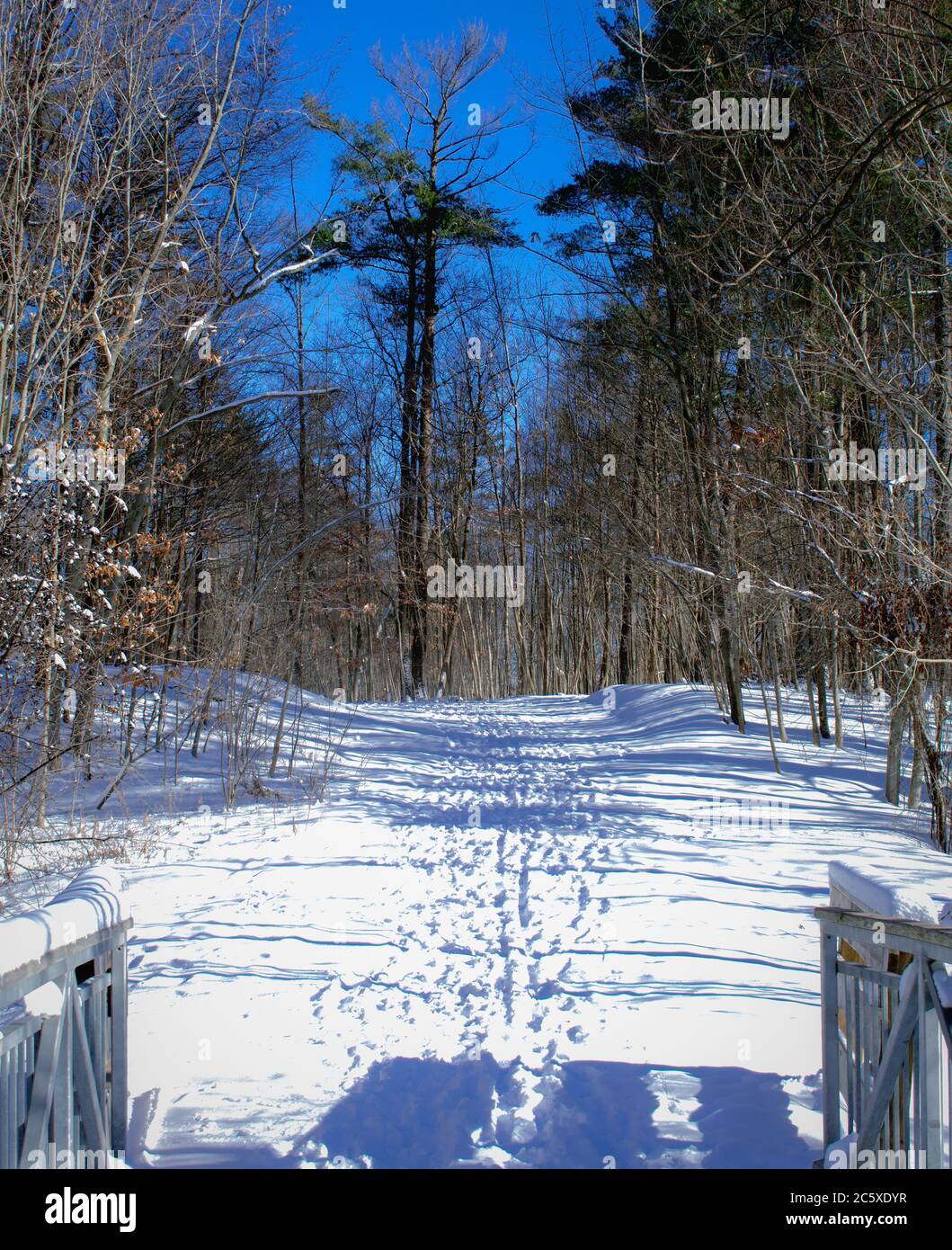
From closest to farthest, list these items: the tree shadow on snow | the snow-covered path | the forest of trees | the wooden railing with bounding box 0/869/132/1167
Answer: the wooden railing with bounding box 0/869/132/1167, the tree shadow on snow, the snow-covered path, the forest of trees

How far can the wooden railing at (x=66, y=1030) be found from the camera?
2164mm

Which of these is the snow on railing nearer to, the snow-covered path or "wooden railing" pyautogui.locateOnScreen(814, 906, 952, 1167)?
"wooden railing" pyautogui.locateOnScreen(814, 906, 952, 1167)

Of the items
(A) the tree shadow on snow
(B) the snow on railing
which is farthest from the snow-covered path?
(B) the snow on railing

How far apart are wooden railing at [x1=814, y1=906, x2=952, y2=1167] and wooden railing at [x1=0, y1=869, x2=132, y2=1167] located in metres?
2.28

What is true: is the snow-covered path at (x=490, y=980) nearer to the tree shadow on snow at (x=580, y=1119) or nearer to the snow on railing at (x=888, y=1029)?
the tree shadow on snow at (x=580, y=1119)

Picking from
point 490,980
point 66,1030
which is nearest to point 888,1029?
point 490,980

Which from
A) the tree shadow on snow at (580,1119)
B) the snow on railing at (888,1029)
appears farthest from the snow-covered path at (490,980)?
the snow on railing at (888,1029)

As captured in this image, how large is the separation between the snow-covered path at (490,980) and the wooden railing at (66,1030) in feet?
1.38

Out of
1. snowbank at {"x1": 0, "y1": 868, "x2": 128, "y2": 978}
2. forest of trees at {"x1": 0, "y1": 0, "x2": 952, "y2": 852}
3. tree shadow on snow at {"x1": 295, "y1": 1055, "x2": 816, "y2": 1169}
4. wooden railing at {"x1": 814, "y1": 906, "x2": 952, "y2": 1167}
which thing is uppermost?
forest of trees at {"x1": 0, "y1": 0, "x2": 952, "y2": 852}

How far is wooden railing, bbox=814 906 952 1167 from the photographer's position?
2260mm

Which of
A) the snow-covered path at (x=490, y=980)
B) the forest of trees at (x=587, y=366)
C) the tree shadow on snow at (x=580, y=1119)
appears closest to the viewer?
the tree shadow on snow at (x=580, y=1119)

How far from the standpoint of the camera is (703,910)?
5.34 metres

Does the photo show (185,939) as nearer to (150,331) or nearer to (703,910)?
(703,910)
